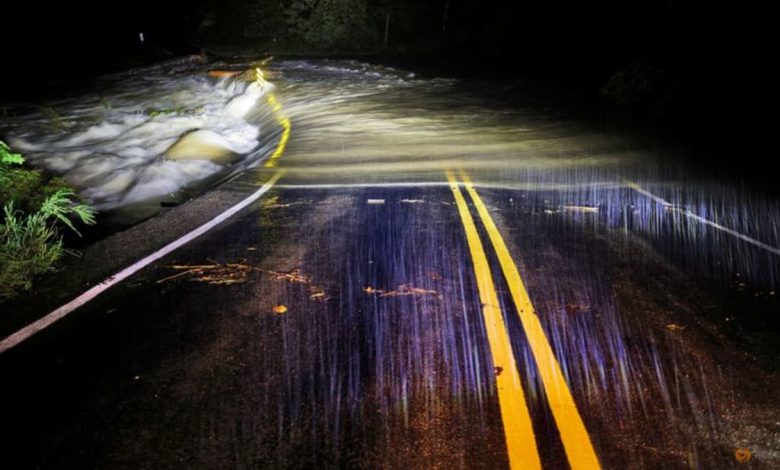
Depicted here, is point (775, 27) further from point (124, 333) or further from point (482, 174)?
point (124, 333)

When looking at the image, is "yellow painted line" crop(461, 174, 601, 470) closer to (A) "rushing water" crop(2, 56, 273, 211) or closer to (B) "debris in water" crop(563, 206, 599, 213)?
(B) "debris in water" crop(563, 206, 599, 213)

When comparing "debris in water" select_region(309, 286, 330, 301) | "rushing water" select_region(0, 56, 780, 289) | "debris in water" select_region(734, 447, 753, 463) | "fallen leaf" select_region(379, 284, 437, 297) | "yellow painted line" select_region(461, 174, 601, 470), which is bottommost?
"debris in water" select_region(734, 447, 753, 463)

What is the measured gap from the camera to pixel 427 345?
4023mm

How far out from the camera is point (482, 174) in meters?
9.24

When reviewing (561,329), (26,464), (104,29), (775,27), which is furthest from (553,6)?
(26,464)

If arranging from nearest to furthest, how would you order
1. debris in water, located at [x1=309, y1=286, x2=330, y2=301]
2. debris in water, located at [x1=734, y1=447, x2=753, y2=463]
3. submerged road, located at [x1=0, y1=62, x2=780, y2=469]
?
debris in water, located at [x1=734, y1=447, x2=753, y2=463]
submerged road, located at [x1=0, y1=62, x2=780, y2=469]
debris in water, located at [x1=309, y1=286, x2=330, y2=301]

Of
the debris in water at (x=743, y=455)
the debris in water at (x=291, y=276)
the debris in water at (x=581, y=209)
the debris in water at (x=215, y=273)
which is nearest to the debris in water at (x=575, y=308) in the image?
the debris in water at (x=743, y=455)

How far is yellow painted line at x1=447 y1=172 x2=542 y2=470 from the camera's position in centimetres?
296

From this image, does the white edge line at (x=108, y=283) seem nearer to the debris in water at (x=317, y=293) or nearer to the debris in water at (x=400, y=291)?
the debris in water at (x=317, y=293)

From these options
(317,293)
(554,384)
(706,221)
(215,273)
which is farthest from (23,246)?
(706,221)

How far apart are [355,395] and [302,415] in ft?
1.26

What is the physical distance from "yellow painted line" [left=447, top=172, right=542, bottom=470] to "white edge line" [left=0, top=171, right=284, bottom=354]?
11.6 feet

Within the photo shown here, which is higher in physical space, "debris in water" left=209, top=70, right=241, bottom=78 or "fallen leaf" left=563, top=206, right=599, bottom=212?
"debris in water" left=209, top=70, right=241, bottom=78

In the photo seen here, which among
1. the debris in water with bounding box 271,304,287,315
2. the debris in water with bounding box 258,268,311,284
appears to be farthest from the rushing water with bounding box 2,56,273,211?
the debris in water with bounding box 271,304,287,315
